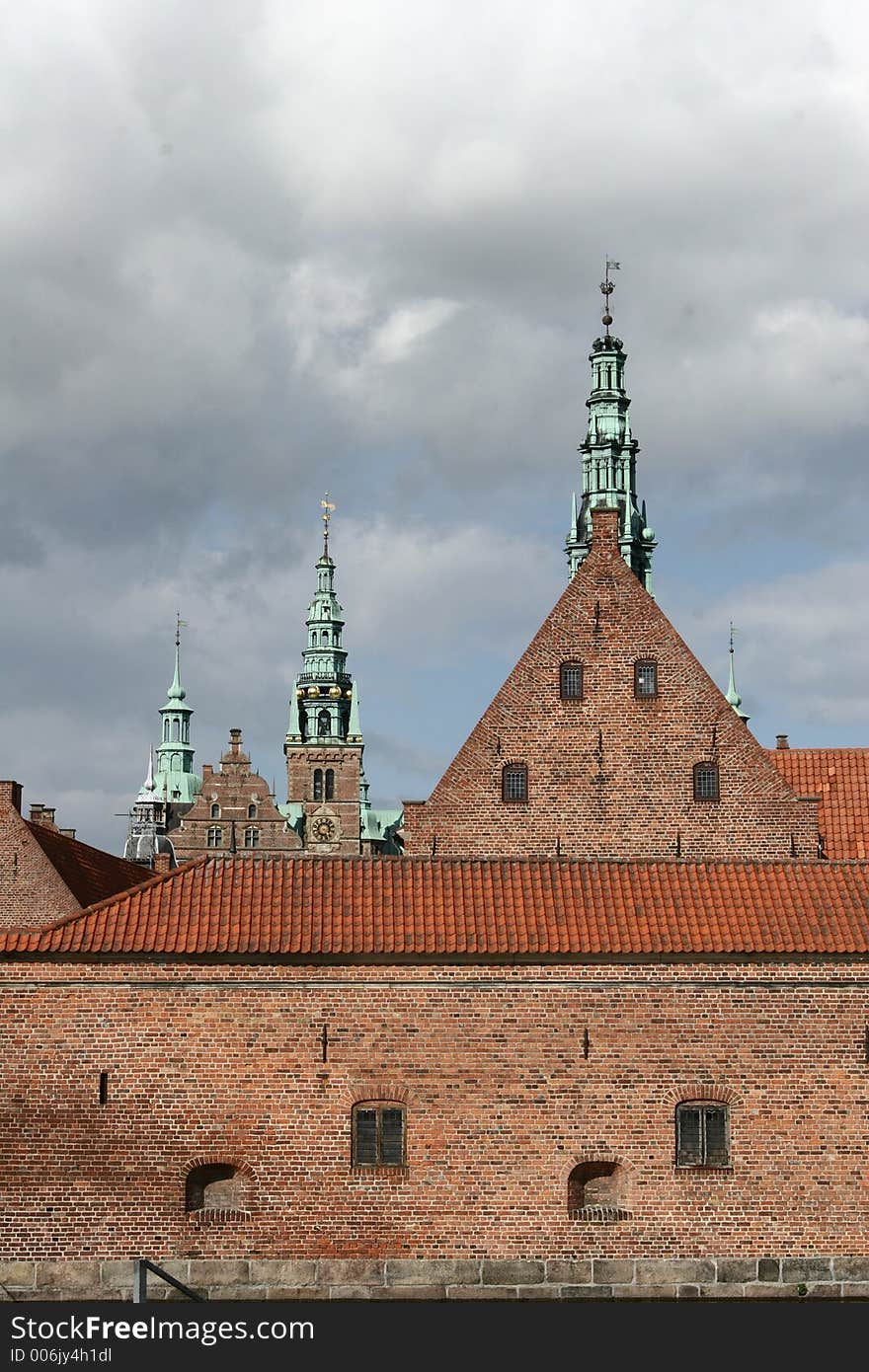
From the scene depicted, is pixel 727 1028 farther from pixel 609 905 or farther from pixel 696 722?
pixel 696 722

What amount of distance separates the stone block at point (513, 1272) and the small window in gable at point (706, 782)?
A: 10.3 m

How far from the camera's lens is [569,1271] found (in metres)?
22.7

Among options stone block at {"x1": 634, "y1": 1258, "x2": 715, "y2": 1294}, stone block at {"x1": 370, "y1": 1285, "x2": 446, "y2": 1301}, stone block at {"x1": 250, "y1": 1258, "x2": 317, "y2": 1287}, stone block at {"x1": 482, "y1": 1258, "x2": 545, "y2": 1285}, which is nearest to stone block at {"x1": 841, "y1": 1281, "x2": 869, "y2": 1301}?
stone block at {"x1": 634, "y1": 1258, "x2": 715, "y2": 1294}

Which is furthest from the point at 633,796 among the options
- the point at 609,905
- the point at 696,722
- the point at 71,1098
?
A: the point at 71,1098

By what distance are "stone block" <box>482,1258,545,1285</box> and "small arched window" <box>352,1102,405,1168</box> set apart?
1714 millimetres

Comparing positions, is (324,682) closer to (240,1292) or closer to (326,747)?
(326,747)

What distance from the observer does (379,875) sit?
83.1 ft

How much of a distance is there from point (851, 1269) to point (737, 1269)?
4.71 feet

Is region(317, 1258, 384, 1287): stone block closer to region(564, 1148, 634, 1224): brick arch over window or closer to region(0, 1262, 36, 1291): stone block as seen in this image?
region(564, 1148, 634, 1224): brick arch over window

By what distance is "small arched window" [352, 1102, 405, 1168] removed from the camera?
2305cm

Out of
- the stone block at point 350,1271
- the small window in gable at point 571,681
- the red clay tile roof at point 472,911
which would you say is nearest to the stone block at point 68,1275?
the stone block at point 350,1271

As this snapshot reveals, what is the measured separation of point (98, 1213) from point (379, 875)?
585 cm

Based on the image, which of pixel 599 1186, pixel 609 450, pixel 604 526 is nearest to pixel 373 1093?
pixel 599 1186

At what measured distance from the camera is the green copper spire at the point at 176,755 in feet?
384
